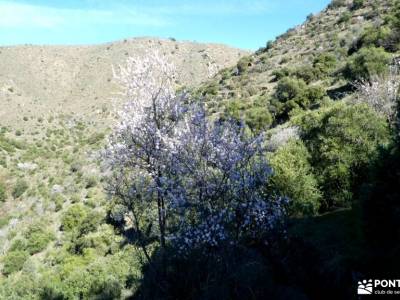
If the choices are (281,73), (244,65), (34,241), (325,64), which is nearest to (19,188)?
(34,241)

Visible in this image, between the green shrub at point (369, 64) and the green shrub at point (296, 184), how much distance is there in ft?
50.5

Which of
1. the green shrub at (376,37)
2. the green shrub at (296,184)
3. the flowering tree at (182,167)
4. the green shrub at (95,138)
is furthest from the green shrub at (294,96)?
the green shrub at (95,138)

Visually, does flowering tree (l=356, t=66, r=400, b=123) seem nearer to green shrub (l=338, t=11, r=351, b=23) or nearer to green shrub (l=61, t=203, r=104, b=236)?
green shrub (l=61, t=203, r=104, b=236)

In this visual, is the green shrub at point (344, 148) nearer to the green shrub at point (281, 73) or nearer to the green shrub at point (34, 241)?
the green shrub at point (34, 241)

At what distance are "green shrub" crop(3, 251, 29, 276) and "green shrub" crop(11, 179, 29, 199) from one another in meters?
15.9

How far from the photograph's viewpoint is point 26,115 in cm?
7044

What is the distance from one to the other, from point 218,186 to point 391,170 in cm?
446

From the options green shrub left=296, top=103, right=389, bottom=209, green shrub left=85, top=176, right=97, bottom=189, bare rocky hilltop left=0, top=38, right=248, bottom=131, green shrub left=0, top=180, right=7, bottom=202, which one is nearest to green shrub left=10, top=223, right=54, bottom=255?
green shrub left=85, top=176, right=97, bottom=189

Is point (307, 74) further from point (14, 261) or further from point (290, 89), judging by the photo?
point (14, 261)

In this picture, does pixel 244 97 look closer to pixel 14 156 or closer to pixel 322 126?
pixel 322 126

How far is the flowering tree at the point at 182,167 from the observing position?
31.3 ft

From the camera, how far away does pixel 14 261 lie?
112 ft

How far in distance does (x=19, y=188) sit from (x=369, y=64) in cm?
4038

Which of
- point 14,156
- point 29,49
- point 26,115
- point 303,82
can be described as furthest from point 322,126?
point 29,49
